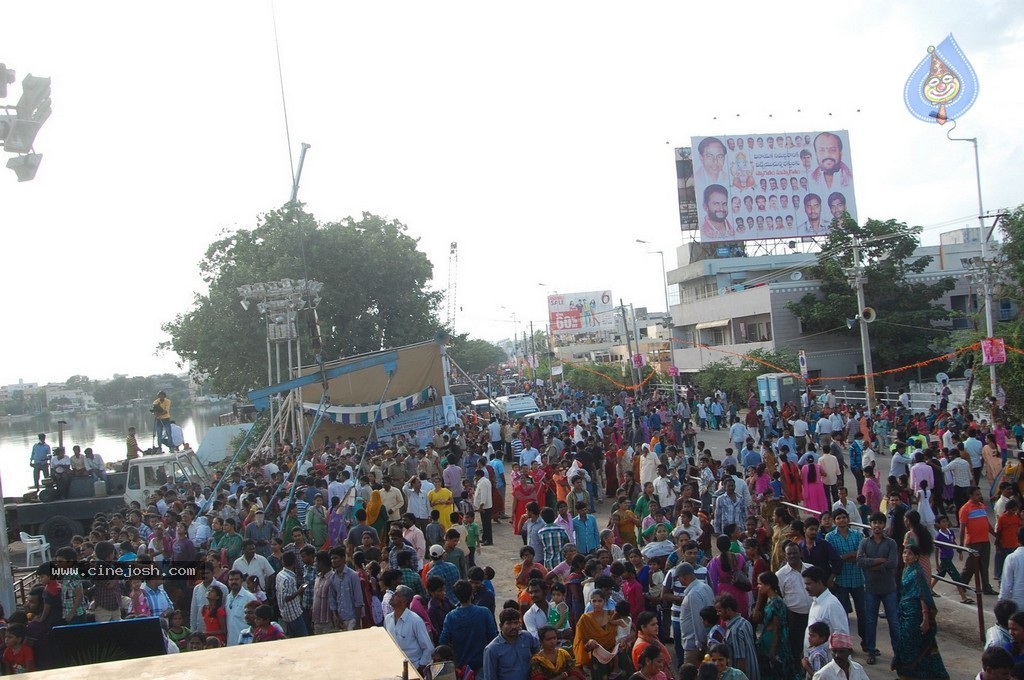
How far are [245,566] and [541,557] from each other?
351 cm

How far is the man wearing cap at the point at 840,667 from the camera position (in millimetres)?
5609

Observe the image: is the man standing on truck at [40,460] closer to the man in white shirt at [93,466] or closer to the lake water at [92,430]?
the man in white shirt at [93,466]

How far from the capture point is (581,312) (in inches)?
3110

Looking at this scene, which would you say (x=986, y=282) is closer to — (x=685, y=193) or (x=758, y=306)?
(x=758, y=306)

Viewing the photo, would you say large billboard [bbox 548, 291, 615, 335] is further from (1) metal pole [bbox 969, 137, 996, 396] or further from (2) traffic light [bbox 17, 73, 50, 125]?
(2) traffic light [bbox 17, 73, 50, 125]

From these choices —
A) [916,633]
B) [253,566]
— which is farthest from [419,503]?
[916,633]

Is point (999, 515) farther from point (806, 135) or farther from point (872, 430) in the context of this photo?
point (806, 135)

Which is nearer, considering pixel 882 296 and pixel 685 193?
pixel 882 296

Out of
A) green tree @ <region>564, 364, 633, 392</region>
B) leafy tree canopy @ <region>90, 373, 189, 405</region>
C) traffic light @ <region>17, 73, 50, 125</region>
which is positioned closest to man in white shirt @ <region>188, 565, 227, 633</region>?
traffic light @ <region>17, 73, 50, 125</region>

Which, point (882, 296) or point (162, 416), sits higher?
point (882, 296)

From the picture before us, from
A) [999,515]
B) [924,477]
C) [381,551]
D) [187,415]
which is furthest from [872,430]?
[187,415]

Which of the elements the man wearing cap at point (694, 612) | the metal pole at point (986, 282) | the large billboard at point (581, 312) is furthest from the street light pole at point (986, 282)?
the large billboard at point (581, 312)

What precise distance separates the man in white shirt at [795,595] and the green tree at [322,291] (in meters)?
31.7

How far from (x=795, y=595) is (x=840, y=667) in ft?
6.21
